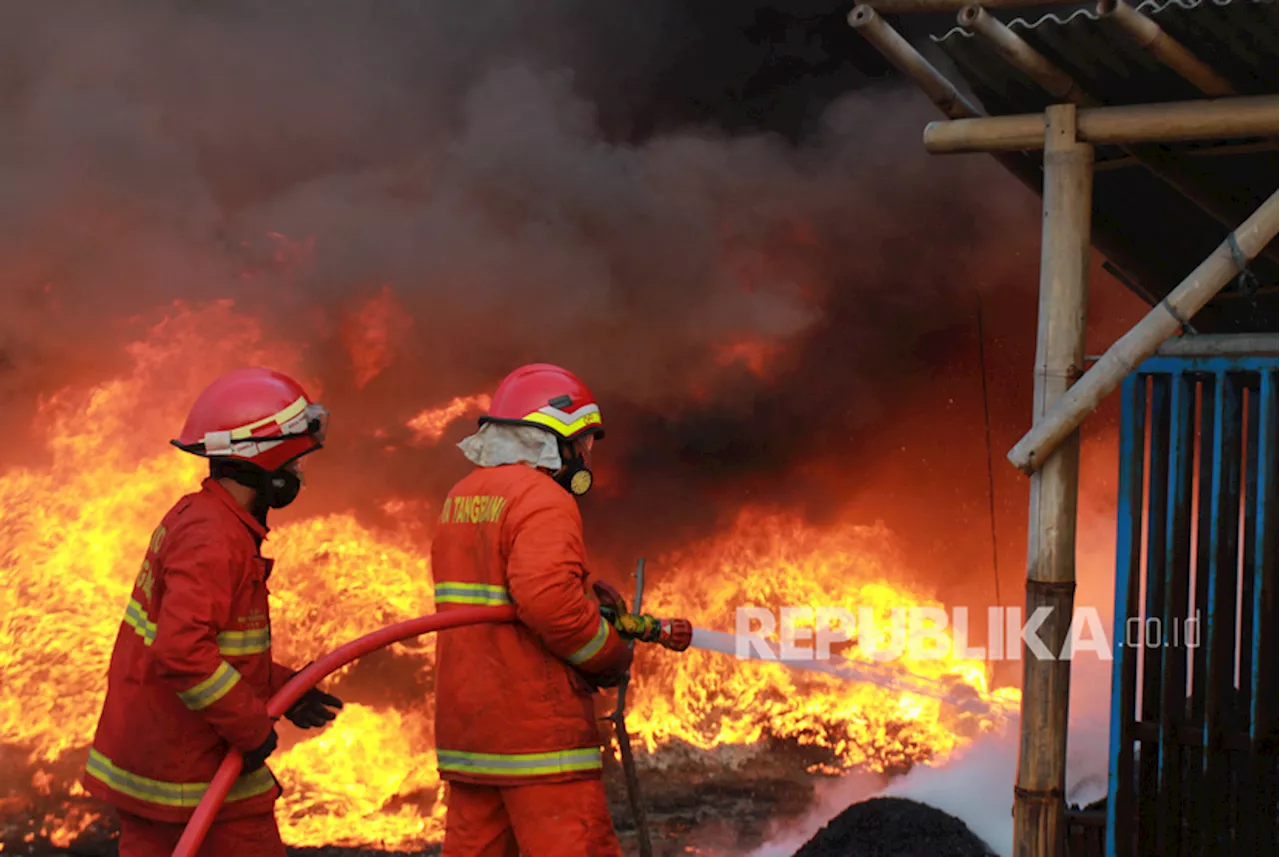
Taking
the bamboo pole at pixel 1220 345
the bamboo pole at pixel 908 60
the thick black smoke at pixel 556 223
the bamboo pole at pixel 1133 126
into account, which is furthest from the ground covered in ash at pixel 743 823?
the bamboo pole at pixel 908 60

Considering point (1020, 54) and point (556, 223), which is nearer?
point (1020, 54)

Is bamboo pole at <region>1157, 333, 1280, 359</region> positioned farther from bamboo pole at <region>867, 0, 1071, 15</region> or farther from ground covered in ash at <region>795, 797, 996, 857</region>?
ground covered in ash at <region>795, 797, 996, 857</region>

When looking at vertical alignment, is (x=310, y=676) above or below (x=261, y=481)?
below

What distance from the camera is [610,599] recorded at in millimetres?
4496

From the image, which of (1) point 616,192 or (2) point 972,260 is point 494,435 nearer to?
(1) point 616,192

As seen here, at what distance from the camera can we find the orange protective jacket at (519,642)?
3902mm

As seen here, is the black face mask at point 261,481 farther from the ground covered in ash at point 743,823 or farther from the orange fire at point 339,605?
the orange fire at point 339,605

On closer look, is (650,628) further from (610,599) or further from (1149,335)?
(1149,335)

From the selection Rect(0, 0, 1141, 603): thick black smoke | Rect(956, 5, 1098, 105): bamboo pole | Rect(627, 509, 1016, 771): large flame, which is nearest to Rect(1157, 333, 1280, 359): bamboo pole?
Rect(956, 5, 1098, 105): bamboo pole

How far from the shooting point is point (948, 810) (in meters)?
7.02

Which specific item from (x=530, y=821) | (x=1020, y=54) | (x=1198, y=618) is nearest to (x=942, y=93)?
(x=1020, y=54)

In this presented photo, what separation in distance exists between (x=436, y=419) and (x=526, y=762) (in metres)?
6.09

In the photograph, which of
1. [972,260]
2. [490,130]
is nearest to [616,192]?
[490,130]

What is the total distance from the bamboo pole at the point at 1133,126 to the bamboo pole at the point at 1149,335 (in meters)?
0.31
